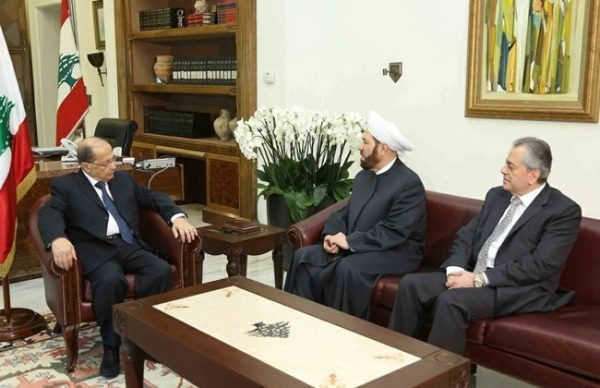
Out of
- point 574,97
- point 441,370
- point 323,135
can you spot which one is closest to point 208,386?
point 441,370

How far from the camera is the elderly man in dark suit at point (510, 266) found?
97.8 inches

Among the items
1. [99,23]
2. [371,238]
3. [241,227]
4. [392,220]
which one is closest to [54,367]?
[241,227]

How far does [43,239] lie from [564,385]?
2267 millimetres

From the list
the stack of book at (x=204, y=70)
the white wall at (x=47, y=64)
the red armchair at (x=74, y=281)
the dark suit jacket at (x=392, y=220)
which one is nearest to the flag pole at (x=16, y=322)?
the red armchair at (x=74, y=281)

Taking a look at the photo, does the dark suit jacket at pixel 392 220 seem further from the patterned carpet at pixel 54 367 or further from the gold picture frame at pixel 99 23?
the gold picture frame at pixel 99 23

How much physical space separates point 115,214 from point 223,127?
2.71 m

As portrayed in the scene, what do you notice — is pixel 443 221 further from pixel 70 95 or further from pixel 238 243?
pixel 70 95

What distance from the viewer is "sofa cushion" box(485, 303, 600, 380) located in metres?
2.16

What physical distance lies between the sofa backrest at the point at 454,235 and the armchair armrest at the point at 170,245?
1229 millimetres

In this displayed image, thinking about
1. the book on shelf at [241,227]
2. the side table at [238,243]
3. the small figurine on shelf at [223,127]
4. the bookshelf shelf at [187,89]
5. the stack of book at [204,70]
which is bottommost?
the side table at [238,243]

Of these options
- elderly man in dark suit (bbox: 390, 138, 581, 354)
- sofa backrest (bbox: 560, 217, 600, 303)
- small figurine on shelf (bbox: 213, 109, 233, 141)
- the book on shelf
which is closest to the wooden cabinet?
small figurine on shelf (bbox: 213, 109, 233, 141)

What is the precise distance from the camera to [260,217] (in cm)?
521

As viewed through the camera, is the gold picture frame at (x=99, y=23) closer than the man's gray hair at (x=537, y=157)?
No

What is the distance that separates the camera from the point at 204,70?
228 inches
